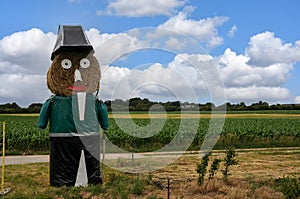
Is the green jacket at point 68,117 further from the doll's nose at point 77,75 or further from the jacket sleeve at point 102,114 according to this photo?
the doll's nose at point 77,75

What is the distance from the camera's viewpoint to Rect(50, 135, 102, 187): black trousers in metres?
8.73

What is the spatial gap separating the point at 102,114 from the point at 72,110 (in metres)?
0.74

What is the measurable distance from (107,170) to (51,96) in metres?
3.18

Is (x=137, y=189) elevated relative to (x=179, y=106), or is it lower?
lower

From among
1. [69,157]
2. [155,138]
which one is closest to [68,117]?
[69,157]

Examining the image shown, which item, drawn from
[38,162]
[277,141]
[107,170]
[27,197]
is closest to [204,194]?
[27,197]

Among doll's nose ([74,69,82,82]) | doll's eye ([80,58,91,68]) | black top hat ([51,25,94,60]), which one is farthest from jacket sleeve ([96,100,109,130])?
black top hat ([51,25,94,60])

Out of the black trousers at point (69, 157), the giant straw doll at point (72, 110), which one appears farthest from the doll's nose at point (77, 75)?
the black trousers at point (69, 157)

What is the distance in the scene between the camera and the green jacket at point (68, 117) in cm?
870

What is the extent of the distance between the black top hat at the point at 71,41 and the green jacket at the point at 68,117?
0.87 m

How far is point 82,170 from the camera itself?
884 cm

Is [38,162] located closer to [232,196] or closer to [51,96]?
[51,96]

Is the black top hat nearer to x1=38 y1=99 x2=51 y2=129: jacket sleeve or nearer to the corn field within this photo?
x1=38 y1=99 x2=51 y2=129: jacket sleeve

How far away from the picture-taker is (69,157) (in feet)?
28.7
